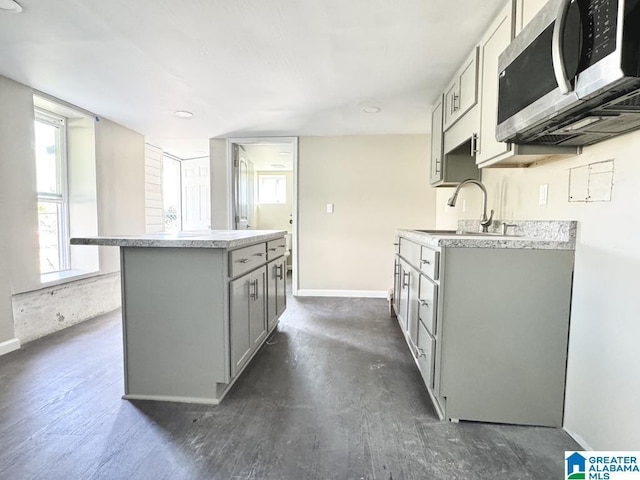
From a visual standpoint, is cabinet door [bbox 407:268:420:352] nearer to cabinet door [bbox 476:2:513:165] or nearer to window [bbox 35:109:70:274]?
cabinet door [bbox 476:2:513:165]

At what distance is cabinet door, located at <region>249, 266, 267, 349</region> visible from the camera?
2229 mm

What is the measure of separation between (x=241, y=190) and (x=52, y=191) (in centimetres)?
214

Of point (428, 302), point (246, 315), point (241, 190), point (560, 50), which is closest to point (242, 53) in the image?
point (246, 315)

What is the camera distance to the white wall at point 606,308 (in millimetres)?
1238

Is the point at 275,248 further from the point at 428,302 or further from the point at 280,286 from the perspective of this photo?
the point at 428,302

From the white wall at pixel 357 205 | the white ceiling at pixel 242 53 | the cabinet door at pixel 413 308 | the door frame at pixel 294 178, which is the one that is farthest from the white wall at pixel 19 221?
the cabinet door at pixel 413 308

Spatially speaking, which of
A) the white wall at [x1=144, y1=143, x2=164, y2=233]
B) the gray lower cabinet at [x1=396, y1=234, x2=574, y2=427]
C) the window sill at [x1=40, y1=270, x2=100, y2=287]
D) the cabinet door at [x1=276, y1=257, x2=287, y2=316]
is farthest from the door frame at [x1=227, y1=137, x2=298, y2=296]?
the gray lower cabinet at [x1=396, y1=234, x2=574, y2=427]

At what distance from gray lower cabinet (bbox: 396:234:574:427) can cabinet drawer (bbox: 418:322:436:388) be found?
3 centimetres

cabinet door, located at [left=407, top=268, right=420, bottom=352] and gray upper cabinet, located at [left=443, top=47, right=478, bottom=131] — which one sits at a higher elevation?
gray upper cabinet, located at [left=443, top=47, right=478, bottom=131]

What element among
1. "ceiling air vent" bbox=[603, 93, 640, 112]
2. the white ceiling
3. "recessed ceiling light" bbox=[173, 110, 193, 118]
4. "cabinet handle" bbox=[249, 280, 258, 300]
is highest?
the white ceiling

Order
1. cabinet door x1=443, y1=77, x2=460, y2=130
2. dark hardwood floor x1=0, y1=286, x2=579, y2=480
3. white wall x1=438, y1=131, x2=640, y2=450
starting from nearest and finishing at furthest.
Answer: white wall x1=438, y1=131, x2=640, y2=450 < dark hardwood floor x1=0, y1=286, x2=579, y2=480 < cabinet door x1=443, y1=77, x2=460, y2=130

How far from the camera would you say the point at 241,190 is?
15.7 ft

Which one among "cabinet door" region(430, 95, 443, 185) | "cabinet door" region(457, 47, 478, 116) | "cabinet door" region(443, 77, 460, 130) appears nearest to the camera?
"cabinet door" region(457, 47, 478, 116)

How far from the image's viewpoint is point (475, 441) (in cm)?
153
